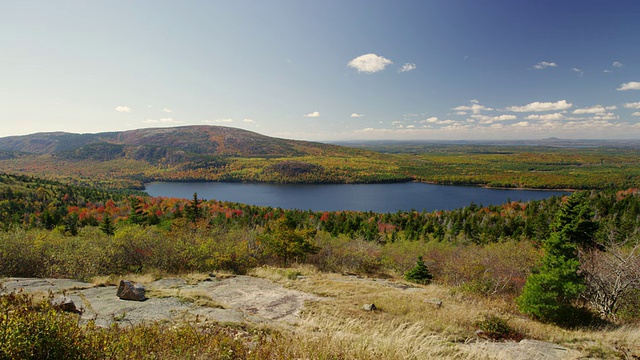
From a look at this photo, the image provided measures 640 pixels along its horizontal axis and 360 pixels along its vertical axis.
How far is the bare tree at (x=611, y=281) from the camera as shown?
15320 mm

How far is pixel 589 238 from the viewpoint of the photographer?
74.3 feet

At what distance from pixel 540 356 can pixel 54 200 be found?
4958 inches

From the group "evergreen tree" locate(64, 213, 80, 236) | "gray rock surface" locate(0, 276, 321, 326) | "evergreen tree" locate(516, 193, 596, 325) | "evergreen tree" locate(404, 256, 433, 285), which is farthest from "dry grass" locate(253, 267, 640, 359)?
"evergreen tree" locate(64, 213, 80, 236)

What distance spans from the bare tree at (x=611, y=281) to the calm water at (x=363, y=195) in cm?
10454

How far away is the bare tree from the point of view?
15320mm

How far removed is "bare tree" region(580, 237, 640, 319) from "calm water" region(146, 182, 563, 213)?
10454 cm

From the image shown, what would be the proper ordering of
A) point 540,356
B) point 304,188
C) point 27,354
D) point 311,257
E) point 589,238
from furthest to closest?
point 304,188 → point 311,257 → point 589,238 → point 540,356 → point 27,354

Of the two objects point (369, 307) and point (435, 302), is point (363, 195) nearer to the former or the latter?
point (435, 302)

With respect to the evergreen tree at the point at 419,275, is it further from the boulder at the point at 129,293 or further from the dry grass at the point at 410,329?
the boulder at the point at 129,293

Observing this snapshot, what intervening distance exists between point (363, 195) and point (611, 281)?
141 metres

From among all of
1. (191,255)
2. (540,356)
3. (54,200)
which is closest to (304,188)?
(54,200)

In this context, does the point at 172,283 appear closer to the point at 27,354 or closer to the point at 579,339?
the point at 27,354

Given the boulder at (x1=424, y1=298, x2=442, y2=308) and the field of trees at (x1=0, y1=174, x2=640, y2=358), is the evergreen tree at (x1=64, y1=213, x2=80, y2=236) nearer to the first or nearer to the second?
the field of trees at (x1=0, y1=174, x2=640, y2=358)

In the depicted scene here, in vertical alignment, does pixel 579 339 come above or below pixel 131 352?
below
